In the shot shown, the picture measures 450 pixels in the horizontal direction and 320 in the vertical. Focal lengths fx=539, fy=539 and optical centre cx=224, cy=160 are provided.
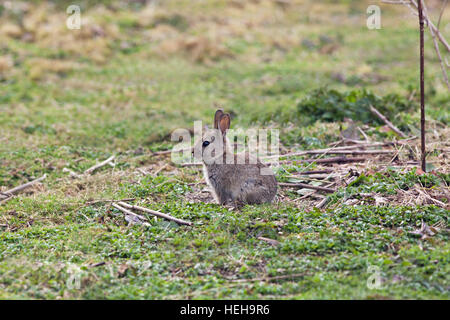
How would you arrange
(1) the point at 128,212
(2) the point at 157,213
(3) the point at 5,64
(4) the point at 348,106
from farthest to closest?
(3) the point at 5,64 → (4) the point at 348,106 → (1) the point at 128,212 → (2) the point at 157,213

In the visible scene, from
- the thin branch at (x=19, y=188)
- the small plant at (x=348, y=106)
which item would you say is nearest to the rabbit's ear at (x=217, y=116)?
the thin branch at (x=19, y=188)

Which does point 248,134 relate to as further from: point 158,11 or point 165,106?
point 158,11

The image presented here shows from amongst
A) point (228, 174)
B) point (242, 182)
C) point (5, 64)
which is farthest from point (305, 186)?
point (5, 64)

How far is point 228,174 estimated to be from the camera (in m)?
6.96

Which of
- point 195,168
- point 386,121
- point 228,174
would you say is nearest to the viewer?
point 228,174

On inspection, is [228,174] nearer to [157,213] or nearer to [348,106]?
[157,213]

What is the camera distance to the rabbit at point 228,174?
22.6ft

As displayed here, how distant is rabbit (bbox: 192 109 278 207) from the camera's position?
6895 mm

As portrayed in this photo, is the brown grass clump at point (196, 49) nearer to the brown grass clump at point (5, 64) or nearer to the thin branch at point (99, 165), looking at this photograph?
the brown grass clump at point (5, 64)

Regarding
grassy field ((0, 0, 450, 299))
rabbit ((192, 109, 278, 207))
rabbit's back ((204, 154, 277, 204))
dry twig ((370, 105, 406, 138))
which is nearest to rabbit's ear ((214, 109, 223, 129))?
rabbit ((192, 109, 278, 207))

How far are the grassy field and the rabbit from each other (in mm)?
209

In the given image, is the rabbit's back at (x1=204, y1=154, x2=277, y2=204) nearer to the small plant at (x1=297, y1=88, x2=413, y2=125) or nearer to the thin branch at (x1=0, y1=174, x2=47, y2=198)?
the thin branch at (x1=0, y1=174, x2=47, y2=198)

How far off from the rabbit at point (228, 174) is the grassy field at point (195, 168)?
0.21 metres

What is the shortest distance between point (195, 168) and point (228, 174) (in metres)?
1.68
